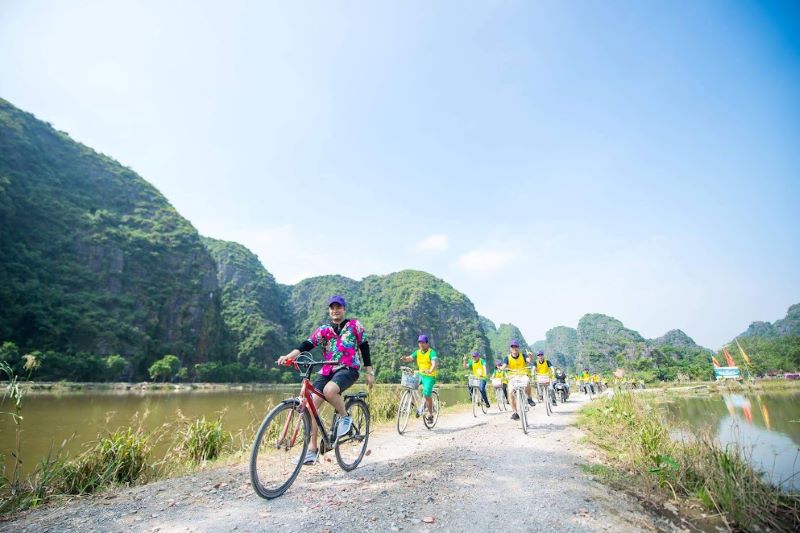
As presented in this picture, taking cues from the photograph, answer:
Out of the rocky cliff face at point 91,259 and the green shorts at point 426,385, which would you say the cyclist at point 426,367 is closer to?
the green shorts at point 426,385

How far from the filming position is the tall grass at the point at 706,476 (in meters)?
3.30

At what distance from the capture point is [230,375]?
76.4 m

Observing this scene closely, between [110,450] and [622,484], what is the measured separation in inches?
268

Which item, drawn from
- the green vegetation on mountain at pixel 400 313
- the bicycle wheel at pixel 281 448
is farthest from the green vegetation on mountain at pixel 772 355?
the bicycle wheel at pixel 281 448

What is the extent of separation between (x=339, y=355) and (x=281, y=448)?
3.80 feet

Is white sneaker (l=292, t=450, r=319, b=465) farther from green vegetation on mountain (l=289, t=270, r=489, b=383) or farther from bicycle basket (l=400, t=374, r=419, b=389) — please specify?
green vegetation on mountain (l=289, t=270, r=489, b=383)

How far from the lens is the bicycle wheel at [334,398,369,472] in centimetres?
468

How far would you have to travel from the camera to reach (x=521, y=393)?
8211 mm

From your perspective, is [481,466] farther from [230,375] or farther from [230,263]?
[230,263]

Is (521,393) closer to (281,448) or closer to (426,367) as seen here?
(426,367)

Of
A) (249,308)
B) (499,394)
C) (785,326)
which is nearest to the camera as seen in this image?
(499,394)

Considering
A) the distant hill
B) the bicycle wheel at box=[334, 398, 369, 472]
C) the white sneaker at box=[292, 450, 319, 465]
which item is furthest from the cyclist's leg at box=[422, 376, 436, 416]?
the distant hill

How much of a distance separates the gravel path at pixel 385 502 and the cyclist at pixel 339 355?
78cm

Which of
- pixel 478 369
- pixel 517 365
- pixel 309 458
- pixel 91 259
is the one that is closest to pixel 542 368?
pixel 517 365
